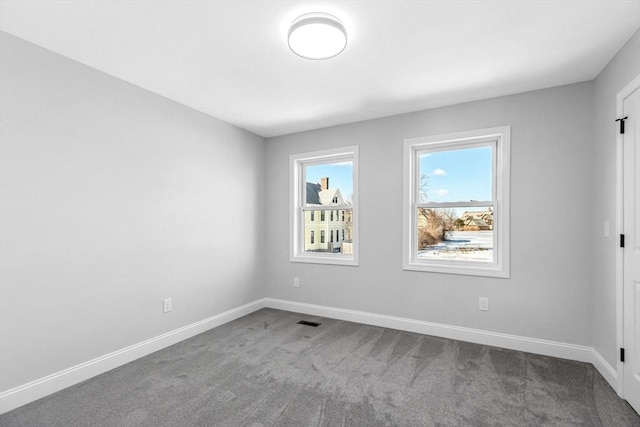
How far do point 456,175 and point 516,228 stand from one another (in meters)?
0.83

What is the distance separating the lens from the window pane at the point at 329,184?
13.9 ft

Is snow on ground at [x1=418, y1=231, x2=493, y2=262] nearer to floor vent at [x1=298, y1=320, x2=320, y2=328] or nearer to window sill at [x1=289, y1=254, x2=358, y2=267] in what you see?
window sill at [x1=289, y1=254, x2=358, y2=267]

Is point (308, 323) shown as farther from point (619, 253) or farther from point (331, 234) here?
point (619, 253)

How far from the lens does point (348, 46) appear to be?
2.30 meters

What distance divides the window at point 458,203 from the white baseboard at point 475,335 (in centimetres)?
62

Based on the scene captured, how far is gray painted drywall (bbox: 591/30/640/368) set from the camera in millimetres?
2354

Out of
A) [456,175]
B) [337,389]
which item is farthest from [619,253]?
[337,389]

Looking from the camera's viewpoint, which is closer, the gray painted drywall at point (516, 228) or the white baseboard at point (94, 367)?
the white baseboard at point (94, 367)

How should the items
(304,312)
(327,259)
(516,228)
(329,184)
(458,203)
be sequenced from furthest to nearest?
(329,184) < (304,312) < (327,259) < (458,203) < (516,228)

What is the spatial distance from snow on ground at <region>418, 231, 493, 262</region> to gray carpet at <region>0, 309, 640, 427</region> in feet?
2.97

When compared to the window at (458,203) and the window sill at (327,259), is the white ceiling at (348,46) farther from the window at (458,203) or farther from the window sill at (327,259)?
the window sill at (327,259)

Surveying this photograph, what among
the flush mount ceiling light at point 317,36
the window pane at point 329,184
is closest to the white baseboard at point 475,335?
the window pane at point 329,184

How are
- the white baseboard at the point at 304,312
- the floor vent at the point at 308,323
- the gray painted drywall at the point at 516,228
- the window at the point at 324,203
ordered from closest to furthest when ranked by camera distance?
1. the white baseboard at the point at 304,312
2. the gray painted drywall at the point at 516,228
3. the floor vent at the point at 308,323
4. the window at the point at 324,203

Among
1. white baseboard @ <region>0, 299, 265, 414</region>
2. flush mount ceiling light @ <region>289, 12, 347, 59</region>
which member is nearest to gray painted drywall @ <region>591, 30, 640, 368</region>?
flush mount ceiling light @ <region>289, 12, 347, 59</region>
